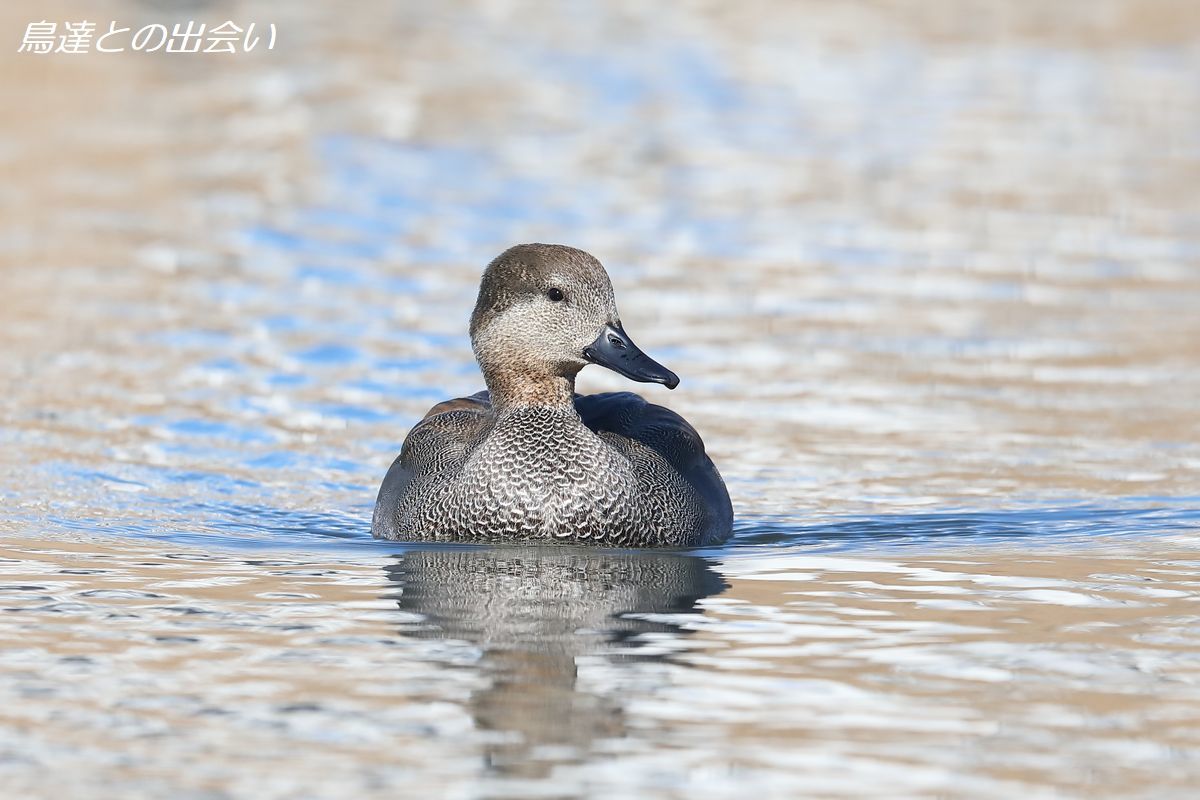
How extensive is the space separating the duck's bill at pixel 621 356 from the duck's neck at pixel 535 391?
23 centimetres

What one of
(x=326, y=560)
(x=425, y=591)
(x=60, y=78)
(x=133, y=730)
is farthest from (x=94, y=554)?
(x=60, y=78)

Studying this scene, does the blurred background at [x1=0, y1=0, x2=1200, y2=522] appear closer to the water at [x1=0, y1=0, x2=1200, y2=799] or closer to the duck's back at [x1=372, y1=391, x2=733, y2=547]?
the water at [x1=0, y1=0, x2=1200, y2=799]

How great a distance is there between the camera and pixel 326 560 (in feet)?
31.2

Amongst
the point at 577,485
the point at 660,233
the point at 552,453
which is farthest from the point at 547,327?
the point at 660,233

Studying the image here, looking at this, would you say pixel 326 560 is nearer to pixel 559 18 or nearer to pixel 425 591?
pixel 425 591

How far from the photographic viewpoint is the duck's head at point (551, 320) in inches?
377

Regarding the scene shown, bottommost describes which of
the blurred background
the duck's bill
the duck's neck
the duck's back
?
the duck's back

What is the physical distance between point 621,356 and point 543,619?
6.07ft

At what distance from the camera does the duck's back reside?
30.9 ft

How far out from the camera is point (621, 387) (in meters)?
14.8

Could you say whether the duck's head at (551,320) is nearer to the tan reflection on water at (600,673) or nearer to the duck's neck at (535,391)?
the duck's neck at (535,391)

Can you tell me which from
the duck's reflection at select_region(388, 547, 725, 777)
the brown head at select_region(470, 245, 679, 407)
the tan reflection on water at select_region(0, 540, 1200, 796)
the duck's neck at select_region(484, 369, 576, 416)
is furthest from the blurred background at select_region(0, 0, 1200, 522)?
the tan reflection on water at select_region(0, 540, 1200, 796)

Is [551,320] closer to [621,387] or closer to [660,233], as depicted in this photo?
[621,387]

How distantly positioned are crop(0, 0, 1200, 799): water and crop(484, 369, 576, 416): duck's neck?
75cm
